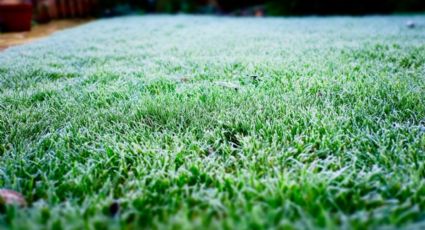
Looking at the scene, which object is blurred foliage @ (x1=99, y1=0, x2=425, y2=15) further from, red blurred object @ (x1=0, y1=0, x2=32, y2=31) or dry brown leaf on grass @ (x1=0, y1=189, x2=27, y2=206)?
dry brown leaf on grass @ (x1=0, y1=189, x2=27, y2=206)

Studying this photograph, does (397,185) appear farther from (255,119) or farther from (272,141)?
(255,119)

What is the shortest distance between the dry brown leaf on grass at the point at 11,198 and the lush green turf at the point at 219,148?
1.0 inches

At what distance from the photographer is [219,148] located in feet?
3.92

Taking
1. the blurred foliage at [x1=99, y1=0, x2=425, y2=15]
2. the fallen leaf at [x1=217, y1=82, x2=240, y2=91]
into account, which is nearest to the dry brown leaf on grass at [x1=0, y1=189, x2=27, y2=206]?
the fallen leaf at [x1=217, y1=82, x2=240, y2=91]

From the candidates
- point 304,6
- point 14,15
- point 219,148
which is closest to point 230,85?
point 219,148

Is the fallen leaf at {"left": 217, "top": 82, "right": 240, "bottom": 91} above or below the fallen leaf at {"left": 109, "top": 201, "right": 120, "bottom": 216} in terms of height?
above

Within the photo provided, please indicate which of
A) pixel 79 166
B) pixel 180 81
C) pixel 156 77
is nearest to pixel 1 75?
pixel 156 77

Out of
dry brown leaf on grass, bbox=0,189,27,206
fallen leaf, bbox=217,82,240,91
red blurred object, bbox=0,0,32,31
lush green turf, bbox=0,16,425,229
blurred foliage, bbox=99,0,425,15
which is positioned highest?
blurred foliage, bbox=99,0,425,15

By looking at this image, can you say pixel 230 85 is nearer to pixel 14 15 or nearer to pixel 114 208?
pixel 114 208

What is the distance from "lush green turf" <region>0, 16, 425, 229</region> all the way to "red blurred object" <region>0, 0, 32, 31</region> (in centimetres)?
467

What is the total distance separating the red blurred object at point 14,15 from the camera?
590 cm

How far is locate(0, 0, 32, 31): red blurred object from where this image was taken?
5898mm

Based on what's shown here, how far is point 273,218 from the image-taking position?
30.3 inches

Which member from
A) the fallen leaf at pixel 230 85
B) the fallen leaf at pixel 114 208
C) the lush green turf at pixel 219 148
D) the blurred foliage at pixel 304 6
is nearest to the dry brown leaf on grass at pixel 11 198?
the lush green turf at pixel 219 148
